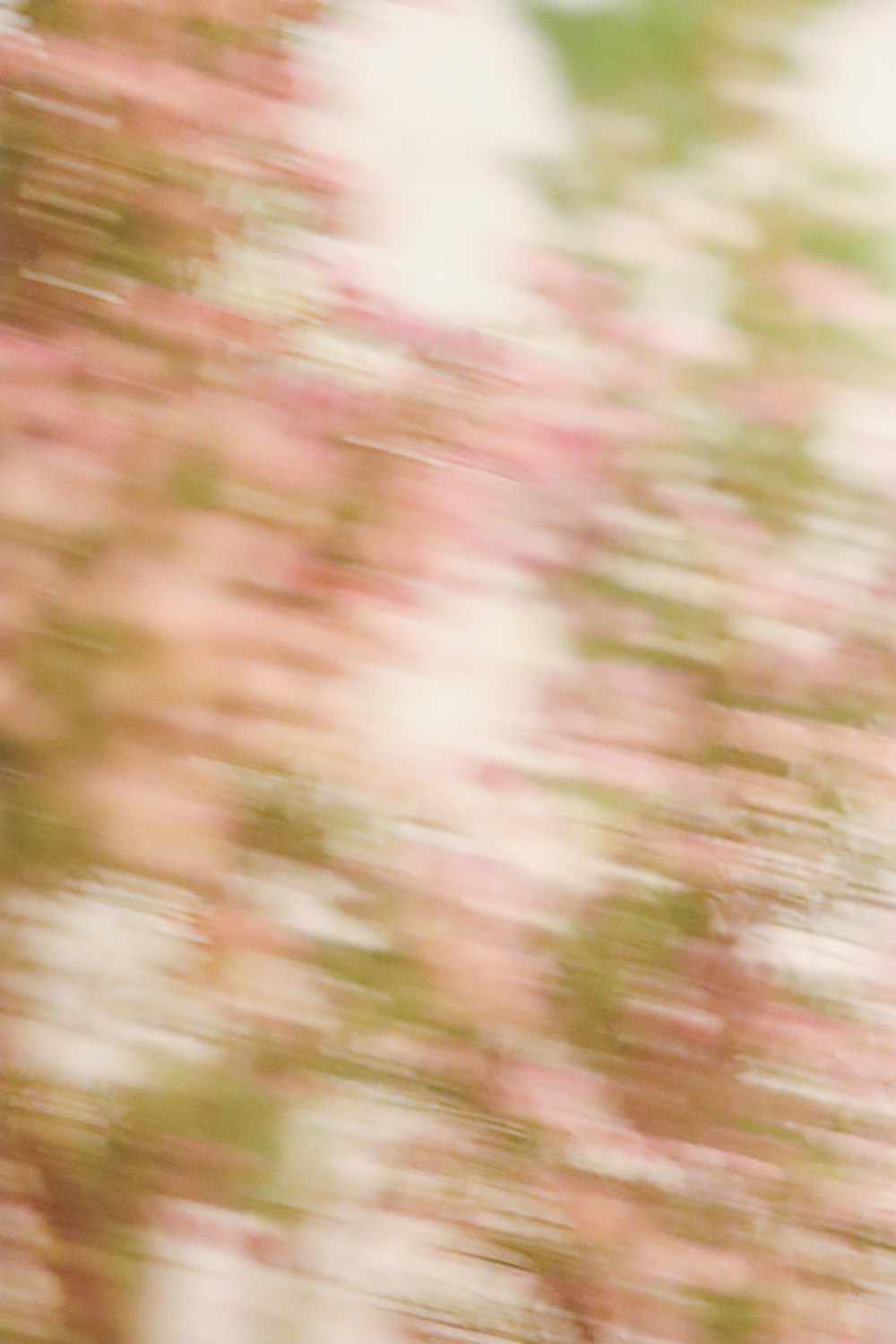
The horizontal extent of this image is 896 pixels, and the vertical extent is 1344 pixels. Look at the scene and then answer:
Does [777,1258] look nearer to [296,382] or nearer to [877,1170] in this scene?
[877,1170]

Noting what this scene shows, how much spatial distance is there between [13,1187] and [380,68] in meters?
0.94

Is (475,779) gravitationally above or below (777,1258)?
above

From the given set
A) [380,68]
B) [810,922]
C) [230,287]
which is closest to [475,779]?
[810,922]

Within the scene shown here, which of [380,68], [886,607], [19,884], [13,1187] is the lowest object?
[13,1187]

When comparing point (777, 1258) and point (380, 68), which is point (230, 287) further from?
point (777, 1258)

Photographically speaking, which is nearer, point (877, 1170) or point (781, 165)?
point (781, 165)

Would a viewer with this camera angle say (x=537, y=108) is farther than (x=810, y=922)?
No

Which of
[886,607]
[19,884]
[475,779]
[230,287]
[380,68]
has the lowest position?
[19,884]

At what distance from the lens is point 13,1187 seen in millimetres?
912

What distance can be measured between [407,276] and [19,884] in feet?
1.90

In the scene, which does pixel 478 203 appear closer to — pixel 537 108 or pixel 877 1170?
pixel 537 108

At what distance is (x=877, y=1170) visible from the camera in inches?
37.8

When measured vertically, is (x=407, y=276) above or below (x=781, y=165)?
below

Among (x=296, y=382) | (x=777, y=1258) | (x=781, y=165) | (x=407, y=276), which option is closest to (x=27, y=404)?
(x=296, y=382)
